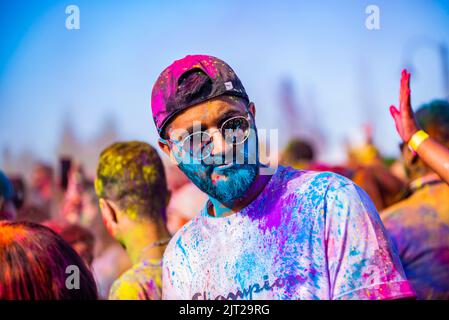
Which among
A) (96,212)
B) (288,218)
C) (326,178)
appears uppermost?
(326,178)

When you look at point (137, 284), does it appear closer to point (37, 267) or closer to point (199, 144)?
point (37, 267)

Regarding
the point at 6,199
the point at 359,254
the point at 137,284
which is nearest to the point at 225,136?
the point at 359,254

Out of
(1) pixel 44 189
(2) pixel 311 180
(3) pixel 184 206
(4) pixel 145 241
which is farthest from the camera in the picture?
(1) pixel 44 189

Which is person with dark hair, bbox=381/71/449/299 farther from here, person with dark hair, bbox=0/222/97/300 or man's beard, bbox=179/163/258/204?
person with dark hair, bbox=0/222/97/300

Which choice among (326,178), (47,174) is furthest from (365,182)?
(47,174)

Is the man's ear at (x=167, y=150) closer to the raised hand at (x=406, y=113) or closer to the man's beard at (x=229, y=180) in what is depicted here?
the man's beard at (x=229, y=180)

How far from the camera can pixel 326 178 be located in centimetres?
187

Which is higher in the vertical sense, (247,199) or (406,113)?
(406,113)

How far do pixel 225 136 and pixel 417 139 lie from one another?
2.24 feet

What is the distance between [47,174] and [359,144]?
363 centimetres

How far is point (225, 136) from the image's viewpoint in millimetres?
1992

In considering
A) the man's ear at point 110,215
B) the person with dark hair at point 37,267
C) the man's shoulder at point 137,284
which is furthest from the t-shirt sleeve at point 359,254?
the man's ear at point 110,215
